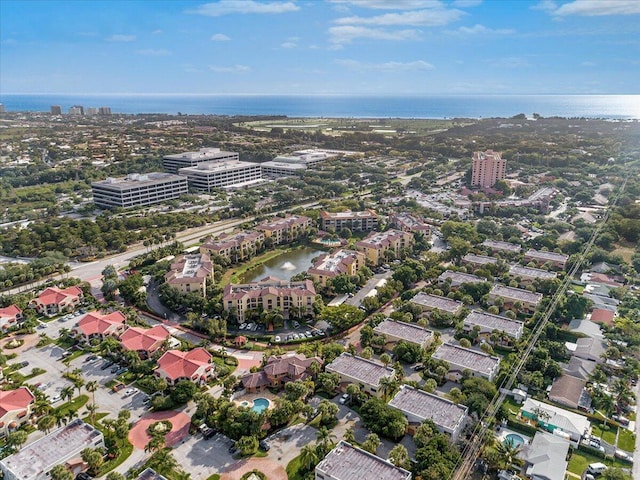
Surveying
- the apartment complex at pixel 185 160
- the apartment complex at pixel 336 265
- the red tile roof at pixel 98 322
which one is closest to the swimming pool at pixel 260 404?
the red tile roof at pixel 98 322

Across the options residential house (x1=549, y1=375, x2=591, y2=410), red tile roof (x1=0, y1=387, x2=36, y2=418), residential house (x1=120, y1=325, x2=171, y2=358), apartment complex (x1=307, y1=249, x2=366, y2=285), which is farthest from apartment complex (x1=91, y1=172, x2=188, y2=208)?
residential house (x1=549, y1=375, x2=591, y2=410)

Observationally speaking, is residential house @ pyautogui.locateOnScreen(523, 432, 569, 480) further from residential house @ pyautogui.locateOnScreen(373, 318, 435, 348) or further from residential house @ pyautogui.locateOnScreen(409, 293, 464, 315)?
residential house @ pyautogui.locateOnScreen(409, 293, 464, 315)

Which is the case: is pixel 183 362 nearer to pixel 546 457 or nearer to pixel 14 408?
pixel 14 408

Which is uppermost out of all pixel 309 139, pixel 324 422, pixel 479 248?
pixel 309 139

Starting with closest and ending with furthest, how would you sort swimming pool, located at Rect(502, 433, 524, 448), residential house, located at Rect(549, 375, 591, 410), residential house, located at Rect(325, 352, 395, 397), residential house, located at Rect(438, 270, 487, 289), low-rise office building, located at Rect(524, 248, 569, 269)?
swimming pool, located at Rect(502, 433, 524, 448), residential house, located at Rect(549, 375, 591, 410), residential house, located at Rect(325, 352, 395, 397), residential house, located at Rect(438, 270, 487, 289), low-rise office building, located at Rect(524, 248, 569, 269)

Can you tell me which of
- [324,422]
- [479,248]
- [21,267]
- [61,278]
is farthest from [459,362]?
[21,267]

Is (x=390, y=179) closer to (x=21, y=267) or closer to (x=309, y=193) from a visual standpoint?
(x=309, y=193)
